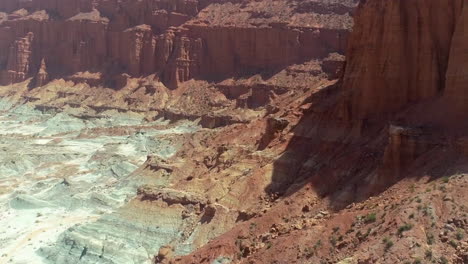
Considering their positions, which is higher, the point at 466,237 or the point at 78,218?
the point at 466,237

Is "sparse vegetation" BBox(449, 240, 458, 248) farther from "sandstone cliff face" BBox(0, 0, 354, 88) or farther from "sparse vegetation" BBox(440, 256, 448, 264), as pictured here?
"sandstone cliff face" BBox(0, 0, 354, 88)

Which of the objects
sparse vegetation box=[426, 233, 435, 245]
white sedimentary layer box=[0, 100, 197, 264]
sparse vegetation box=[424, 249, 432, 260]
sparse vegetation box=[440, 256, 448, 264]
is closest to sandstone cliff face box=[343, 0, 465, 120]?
sparse vegetation box=[426, 233, 435, 245]

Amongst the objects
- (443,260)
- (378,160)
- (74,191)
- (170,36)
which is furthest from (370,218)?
(170,36)

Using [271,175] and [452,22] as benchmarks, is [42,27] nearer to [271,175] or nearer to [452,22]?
[271,175]

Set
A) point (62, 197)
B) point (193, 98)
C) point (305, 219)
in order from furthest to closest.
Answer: point (193, 98) → point (62, 197) → point (305, 219)

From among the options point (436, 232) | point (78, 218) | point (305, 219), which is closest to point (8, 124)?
point (78, 218)

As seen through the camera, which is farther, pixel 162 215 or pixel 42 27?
pixel 42 27

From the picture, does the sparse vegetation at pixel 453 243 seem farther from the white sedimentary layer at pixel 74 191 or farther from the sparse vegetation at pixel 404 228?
the white sedimentary layer at pixel 74 191
